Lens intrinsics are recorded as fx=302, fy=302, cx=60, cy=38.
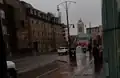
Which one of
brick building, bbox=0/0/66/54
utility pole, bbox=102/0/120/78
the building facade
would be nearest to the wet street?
utility pole, bbox=102/0/120/78

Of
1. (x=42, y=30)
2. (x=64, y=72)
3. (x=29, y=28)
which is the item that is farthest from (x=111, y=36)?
(x=42, y=30)

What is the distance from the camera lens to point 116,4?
15.1 feet

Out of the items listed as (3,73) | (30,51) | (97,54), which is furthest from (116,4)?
(30,51)

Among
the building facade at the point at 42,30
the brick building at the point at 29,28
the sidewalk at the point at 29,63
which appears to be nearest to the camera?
the sidewalk at the point at 29,63

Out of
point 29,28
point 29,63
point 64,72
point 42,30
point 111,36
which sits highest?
point 29,28

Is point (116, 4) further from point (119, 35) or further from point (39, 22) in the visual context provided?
point (39, 22)

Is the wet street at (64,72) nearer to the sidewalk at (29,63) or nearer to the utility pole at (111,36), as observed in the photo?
the sidewalk at (29,63)

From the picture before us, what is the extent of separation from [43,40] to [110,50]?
237ft

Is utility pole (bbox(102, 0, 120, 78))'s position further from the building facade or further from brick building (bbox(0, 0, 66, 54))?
the building facade

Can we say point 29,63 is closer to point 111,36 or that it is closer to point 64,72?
point 64,72

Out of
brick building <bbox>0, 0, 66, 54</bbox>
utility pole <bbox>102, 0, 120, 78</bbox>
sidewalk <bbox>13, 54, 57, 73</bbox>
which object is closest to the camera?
utility pole <bbox>102, 0, 120, 78</bbox>

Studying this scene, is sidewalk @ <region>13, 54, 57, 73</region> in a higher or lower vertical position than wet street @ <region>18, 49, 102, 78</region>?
lower

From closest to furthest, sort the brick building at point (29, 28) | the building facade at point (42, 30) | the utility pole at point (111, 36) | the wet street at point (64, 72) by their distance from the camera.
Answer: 1. the utility pole at point (111, 36)
2. the wet street at point (64, 72)
3. the brick building at point (29, 28)
4. the building facade at point (42, 30)

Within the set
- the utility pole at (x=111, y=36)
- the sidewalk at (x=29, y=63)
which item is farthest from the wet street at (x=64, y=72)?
the utility pole at (x=111, y=36)
